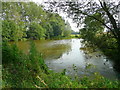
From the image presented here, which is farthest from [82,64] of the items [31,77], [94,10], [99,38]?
[31,77]

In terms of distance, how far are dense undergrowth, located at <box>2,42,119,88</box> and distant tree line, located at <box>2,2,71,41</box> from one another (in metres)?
0.76

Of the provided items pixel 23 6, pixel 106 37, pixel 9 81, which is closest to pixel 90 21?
pixel 106 37

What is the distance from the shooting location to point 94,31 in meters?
3.07

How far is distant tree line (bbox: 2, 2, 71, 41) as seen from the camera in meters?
3.00

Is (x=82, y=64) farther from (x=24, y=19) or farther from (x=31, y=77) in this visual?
(x=24, y=19)

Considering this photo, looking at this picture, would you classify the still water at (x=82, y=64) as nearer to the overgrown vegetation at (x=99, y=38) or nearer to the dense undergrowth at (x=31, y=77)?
the overgrown vegetation at (x=99, y=38)

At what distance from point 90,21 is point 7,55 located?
235 centimetres

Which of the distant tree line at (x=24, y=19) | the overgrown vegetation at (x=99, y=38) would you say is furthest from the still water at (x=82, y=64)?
the distant tree line at (x=24, y=19)

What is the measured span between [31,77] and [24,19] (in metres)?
2.27

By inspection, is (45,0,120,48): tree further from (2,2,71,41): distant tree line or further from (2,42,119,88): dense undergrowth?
(2,42,119,88): dense undergrowth

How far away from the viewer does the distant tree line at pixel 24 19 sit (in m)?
A: 3.00

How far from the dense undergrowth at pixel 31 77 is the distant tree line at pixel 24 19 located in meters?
0.76

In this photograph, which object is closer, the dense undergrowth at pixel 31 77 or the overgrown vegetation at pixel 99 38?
the dense undergrowth at pixel 31 77

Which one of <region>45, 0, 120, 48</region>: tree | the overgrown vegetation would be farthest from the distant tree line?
the overgrown vegetation
